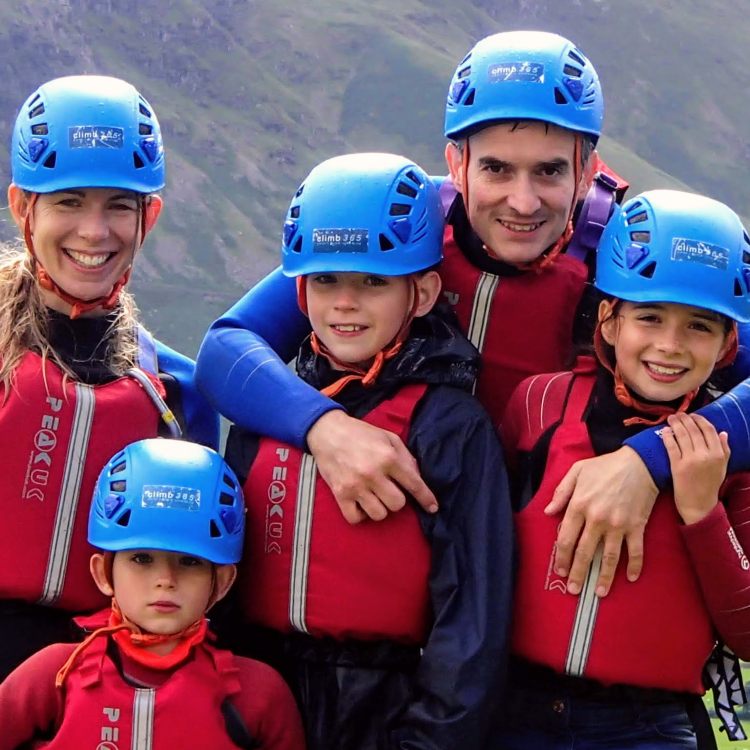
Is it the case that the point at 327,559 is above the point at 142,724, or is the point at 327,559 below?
above

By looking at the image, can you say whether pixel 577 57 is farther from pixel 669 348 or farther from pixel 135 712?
pixel 135 712

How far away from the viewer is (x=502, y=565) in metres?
5.28

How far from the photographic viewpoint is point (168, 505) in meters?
5.47

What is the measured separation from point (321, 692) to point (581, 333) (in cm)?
211

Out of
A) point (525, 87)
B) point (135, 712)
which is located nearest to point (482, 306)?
point (525, 87)

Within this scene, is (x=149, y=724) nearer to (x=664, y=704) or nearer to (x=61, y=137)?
(x=664, y=704)

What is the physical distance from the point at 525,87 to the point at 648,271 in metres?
1.07

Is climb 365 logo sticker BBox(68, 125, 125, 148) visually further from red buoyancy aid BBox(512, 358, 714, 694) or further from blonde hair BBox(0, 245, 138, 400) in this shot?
red buoyancy aid BBox(512, 358, 714, 694)

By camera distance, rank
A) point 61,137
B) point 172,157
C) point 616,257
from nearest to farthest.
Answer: point 616,257
point 61,137
point 172,157

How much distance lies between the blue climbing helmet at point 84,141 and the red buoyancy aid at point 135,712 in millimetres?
2190

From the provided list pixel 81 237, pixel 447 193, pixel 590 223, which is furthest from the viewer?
pixel 447 193

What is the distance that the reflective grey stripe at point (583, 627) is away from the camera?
5.32m

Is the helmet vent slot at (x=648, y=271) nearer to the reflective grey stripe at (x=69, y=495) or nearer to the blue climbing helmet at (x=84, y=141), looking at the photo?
the blue climbing helmet at (x=84, y=141)

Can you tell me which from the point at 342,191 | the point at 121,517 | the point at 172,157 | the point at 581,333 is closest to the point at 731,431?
the point at 581,333
